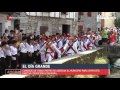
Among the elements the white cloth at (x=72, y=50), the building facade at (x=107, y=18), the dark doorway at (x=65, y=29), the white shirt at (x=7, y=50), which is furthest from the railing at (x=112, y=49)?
the white shirt at (x=7, y=50)

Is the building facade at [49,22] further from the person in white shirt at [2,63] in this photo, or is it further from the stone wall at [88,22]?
the person in white shirt at [2,63]

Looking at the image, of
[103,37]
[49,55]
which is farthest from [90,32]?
[49,55]

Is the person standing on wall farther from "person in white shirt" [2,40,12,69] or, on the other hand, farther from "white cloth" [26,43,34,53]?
"person in white shirt" [2,40,12,69]

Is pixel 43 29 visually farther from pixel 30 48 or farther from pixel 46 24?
pixel 30 48

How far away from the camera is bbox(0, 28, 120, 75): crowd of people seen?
985 cm

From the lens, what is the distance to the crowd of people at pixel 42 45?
32.3 ft

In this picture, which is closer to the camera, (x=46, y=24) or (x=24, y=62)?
(x=24, y=62)

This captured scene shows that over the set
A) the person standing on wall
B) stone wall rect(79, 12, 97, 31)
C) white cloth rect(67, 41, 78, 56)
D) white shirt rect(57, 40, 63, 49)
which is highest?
stone wall rect(79, 12, 97, 31)

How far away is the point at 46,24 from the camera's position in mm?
10656

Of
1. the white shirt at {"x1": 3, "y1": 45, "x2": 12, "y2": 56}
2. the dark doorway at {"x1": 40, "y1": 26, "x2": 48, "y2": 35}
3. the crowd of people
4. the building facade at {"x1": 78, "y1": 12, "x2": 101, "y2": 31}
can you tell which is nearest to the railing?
the crowd of people

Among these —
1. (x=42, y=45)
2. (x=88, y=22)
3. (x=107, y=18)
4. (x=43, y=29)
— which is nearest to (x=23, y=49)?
(x=42, y=45)

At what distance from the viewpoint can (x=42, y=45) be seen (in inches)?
408

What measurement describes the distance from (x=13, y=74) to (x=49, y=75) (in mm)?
685
